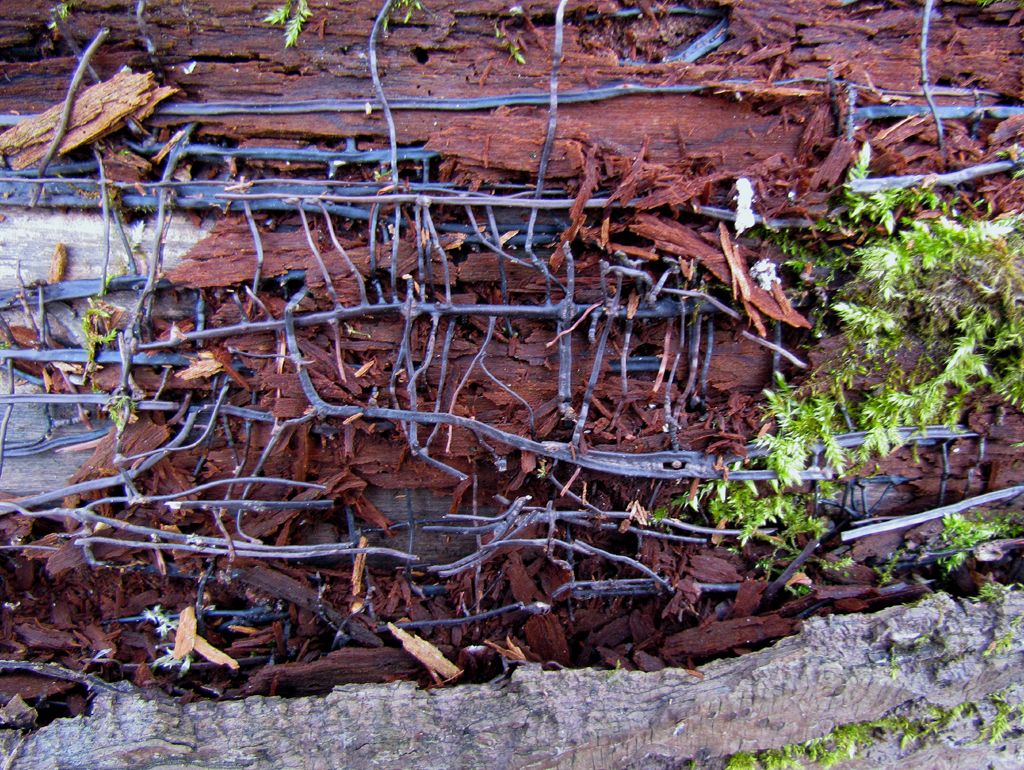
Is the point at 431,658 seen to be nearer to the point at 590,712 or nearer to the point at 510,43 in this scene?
the point at 590,712

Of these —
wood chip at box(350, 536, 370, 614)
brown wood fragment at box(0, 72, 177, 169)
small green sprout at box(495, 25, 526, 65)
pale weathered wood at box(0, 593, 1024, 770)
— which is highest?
small green sprout at box(495, 25, 526, 65)

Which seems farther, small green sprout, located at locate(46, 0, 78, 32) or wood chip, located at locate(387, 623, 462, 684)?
wood chip, located at locate(387, 623, 462, 684)

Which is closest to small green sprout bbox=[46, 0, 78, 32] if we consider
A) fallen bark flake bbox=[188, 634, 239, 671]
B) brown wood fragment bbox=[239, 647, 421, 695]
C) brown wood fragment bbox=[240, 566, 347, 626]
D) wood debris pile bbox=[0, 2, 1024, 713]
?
wood debris pile bbox=[0, 2, 1024, 713]

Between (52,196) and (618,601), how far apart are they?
88.8 inches

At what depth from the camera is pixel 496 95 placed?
1.75m

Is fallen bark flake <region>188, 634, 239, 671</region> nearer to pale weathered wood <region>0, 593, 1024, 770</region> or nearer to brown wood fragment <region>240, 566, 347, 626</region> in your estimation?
pale weathered wood <region>0, 593, 1024, 770</region>

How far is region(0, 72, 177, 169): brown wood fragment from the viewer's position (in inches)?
67.2

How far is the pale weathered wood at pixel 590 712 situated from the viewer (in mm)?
1730

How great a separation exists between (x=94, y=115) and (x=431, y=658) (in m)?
1.99

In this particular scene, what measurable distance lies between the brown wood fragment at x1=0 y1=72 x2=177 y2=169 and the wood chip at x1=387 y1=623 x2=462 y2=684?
6.00ft

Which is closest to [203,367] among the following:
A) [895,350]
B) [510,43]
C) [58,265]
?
[58,265]

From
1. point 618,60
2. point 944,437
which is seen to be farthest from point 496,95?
point 944,437

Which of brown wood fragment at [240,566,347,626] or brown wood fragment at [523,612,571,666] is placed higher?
brown wood fragment at [240,566,347,626]

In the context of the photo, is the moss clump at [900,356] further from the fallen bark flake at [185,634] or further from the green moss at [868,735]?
the fallen bark flake at [185,634]
